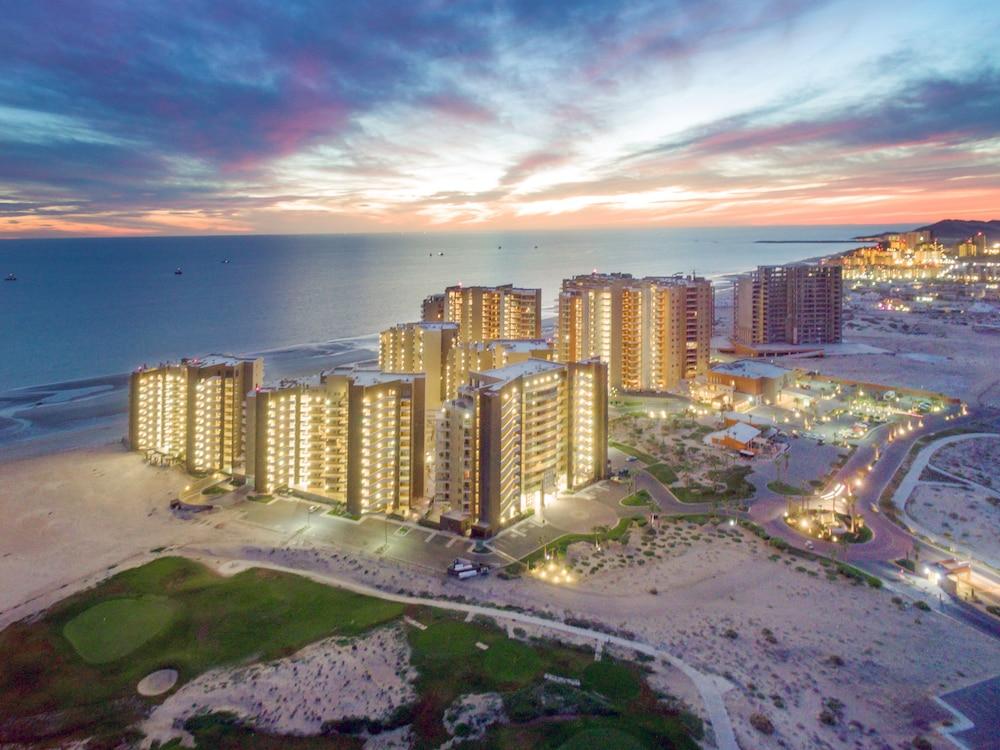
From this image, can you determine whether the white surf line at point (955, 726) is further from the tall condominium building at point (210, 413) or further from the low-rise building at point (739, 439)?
the tall condominium building at point (210, 413)

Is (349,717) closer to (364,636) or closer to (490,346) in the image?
(364,636)

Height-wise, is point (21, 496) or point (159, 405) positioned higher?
point (159, 405)

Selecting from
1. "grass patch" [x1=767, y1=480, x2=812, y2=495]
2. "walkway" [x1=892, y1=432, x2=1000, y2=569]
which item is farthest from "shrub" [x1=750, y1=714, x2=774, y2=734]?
"grass patch" [x1=767, y1=480, x2=812, y2=495]

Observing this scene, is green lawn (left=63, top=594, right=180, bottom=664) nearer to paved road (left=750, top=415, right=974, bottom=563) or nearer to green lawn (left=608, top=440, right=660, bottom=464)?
paved road (left=750, top=415, right=974, bottom=563)

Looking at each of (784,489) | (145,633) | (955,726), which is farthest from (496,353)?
(955,726)

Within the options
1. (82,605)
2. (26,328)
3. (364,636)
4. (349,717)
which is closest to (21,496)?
(82,605)

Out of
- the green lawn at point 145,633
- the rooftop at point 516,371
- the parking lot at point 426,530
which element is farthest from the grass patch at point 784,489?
the green lawn at point 145,633
